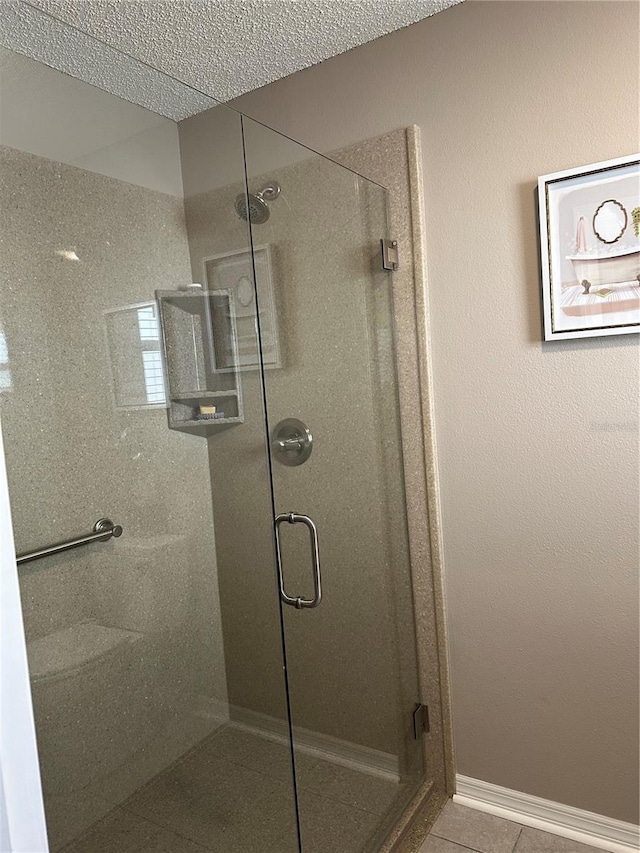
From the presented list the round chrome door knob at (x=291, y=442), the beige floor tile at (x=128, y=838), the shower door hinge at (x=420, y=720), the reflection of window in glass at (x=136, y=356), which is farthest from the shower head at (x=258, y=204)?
the shower door hinge at (x=420, y=720)

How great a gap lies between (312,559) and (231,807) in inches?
Answer: 23.7

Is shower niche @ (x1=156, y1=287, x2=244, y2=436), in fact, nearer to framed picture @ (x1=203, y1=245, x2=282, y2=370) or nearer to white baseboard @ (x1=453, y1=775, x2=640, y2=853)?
framed picture @ (x1=203, y1=245, x2=282, y2=370)

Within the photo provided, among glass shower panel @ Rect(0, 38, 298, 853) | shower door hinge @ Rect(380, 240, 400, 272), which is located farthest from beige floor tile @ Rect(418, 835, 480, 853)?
shower door hinge @ Rect(380, 240, 400, 272)

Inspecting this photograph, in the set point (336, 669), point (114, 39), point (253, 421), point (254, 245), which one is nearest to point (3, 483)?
Result: point (253, 421)

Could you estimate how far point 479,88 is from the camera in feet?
6.15

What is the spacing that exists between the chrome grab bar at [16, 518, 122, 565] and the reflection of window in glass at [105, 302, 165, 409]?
0.84 feet

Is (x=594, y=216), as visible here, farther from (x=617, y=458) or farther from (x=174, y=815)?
(x=174, y=815)

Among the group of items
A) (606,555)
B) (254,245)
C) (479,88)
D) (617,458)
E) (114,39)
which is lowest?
(606,555)

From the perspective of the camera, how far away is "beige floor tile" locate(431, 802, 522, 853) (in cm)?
187

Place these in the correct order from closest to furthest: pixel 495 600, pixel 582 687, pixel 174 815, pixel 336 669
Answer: pixel 174 815 → pixel 336 669 → pixel 582 687 → pixel 495 600

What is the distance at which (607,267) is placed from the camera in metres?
1.73

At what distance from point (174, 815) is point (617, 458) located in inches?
57.5

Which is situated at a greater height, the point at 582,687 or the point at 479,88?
the point at 479,88

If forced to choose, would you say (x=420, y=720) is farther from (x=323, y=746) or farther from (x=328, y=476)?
(x=328, y=476)
